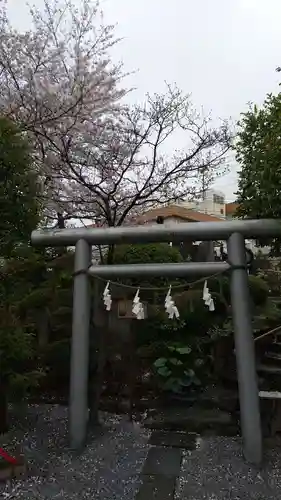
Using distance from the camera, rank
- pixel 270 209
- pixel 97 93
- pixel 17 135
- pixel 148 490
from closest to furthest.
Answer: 1. pixel 148 490
2. pixel 270 209
3. pixel 17 135
4. pixel 97 93

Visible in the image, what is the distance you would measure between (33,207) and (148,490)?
8.05ft

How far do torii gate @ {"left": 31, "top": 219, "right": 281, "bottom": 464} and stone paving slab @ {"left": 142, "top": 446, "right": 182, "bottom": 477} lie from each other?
23.4 inches

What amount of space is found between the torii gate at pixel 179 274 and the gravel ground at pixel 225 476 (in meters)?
0.16

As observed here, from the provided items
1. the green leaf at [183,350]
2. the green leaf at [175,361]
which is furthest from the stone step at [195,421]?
the green leaf at [183,350]

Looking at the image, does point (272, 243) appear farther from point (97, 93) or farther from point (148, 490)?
point (97, 93)

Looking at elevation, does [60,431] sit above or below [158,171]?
below

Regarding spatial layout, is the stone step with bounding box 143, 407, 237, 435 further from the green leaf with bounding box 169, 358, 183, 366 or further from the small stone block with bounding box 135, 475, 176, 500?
the small stone block with bounding box 135, 475, 176, 500

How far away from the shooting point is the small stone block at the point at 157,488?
10.3ft

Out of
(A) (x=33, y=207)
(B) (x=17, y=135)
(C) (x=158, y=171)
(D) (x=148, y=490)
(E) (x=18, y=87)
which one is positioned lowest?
(D) (x=148, y=490)

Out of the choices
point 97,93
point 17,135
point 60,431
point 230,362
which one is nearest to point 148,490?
point 60,431

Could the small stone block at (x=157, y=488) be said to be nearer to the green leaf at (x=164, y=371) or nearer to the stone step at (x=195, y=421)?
the stone step at (x=195, y=421)

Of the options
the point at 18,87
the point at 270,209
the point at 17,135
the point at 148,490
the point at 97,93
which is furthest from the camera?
the point at 97,93

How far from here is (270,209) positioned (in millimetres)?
3523

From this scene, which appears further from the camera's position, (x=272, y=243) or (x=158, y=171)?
(x=158, y=171)
